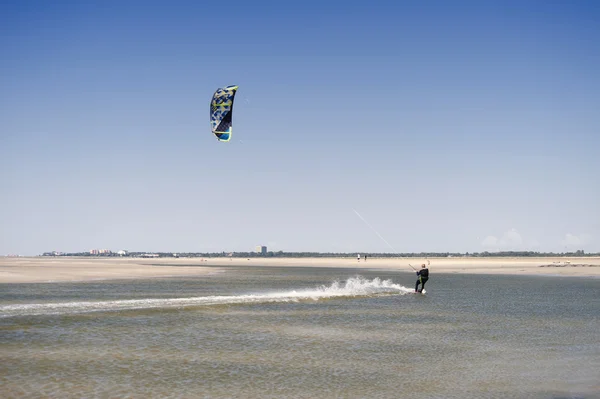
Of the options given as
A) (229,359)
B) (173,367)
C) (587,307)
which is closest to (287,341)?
(229,359)

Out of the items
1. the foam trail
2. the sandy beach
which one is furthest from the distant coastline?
the foam trail

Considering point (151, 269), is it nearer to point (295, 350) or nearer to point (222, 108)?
point (222, 108)

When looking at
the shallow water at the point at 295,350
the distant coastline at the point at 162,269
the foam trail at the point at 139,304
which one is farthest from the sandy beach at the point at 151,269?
the shallow water at the point at 295,350

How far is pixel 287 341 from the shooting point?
55.7 feet

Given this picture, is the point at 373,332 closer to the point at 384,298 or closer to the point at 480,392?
the point at 480,392

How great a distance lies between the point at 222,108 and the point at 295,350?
21.3 m

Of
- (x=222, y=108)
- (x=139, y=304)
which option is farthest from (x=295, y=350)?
(x=222, y=108)

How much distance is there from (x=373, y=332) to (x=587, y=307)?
46.0 ft

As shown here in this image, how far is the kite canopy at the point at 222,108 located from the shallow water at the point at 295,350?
432 inches

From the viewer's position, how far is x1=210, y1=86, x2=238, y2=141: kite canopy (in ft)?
111

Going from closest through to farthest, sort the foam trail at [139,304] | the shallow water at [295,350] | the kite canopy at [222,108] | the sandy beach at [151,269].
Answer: the shallow water at [295,350] < the foam trail at [139,304] < the kite canopy at [222,108] < the sandy beach at [151,269]

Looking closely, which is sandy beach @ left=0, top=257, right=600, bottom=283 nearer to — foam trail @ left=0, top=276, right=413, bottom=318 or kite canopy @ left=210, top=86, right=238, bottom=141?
foam trail @ left=0, top=276, right=413, bottom=318

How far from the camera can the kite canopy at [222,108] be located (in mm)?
33844

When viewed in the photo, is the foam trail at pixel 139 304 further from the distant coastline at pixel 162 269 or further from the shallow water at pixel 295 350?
the distant coastline at pixel 162 269
